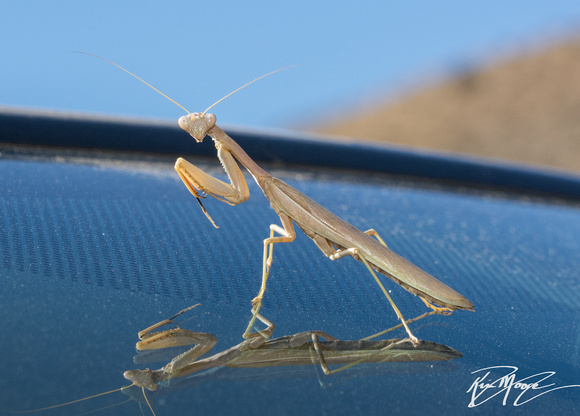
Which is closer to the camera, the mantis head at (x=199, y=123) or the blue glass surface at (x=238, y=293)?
the blue glass surface at (x=238, y=293)

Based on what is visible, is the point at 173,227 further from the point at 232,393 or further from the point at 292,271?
the point at 232,393

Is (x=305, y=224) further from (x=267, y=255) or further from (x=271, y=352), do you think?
(x=271, y=352)

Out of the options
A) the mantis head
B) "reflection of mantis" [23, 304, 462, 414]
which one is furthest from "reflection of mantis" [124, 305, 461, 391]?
the mantis head

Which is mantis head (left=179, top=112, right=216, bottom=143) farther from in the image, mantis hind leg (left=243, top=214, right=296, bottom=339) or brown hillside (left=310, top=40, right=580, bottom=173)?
brown hillside (left=310, top=40, right=580, bottom=173)

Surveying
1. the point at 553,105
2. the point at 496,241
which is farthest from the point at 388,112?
the point at 496,241

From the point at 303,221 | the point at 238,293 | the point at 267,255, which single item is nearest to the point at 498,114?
the point at 303,221
